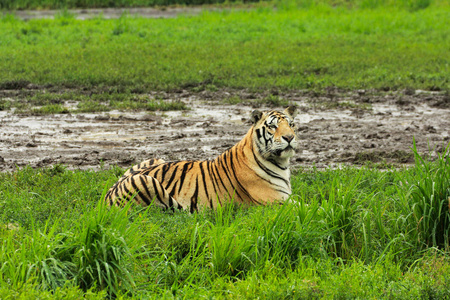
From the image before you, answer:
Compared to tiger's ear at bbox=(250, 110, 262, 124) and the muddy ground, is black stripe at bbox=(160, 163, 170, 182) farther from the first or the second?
the muddy ground

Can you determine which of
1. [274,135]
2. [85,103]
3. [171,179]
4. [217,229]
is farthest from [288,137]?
[85,103]

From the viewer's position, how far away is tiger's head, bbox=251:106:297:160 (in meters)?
6.72

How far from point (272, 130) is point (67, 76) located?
9.63 metres

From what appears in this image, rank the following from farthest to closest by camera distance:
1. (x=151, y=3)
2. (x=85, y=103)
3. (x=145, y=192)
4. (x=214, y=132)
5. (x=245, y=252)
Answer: (x=151, y=3) < (x=85, y=103) < (x=214, y=132) < (x=145, y=192) < (x=245, y=252)

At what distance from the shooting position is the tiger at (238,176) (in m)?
6.74

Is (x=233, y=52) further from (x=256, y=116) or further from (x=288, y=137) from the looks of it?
(x=288, y=137)

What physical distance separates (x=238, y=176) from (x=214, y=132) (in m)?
4.23

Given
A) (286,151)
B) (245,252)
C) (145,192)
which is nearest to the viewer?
(245,252)

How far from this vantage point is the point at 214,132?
1113cm

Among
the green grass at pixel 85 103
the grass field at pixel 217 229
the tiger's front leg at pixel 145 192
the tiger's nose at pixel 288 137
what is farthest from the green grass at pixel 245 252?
the green grass at pixel 85 103

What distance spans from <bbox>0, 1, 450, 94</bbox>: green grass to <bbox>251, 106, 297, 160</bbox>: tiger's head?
774 centimetres

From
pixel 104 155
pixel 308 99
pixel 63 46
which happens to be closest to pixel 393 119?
pixel 308 99

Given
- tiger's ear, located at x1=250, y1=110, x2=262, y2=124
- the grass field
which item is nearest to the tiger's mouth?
tiger's ear, located at x1=250, y1=110, x2=262, y2=124

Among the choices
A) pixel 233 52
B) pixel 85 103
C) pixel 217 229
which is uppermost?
pixel 217 229
